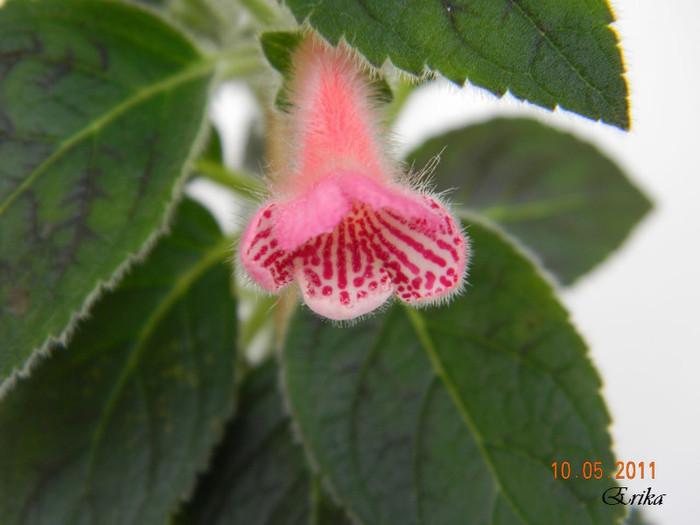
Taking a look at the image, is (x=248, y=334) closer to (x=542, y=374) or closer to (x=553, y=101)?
(x=542, y=374)

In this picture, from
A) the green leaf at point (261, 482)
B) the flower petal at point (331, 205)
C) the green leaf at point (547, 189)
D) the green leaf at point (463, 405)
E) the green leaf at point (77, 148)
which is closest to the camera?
the flower petal at point (331, 205)

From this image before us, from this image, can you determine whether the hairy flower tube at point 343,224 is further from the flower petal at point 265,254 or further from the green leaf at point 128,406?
the green leaf at point 128,406

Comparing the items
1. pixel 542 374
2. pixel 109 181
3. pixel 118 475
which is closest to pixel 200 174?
pixel 109 181

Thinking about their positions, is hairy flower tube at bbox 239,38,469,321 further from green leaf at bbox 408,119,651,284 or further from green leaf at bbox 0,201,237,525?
green leaf at bbox 408,119,651,284

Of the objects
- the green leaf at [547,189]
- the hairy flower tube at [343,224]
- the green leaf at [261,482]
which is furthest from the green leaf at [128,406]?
the green leaf at [547,189]

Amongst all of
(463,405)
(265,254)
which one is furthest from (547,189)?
(265,254)

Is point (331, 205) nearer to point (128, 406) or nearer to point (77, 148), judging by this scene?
point (77, 148)
